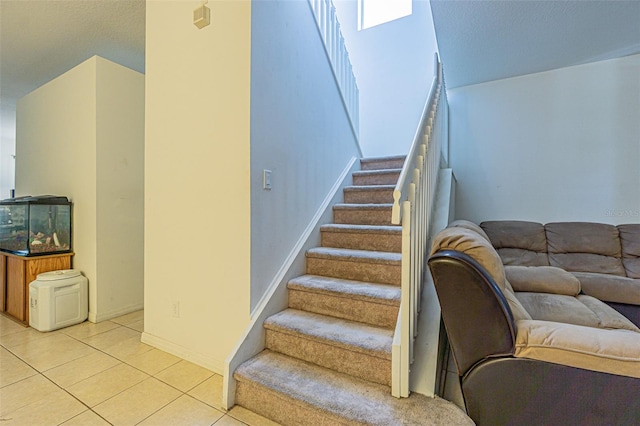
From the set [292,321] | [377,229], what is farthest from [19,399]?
[377,229]

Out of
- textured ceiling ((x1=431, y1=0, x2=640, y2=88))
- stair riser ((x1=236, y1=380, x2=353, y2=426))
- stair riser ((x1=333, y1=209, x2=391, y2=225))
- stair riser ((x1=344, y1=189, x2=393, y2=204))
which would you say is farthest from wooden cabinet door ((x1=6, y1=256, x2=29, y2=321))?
textured ceiling ((x1=431, y1=0, x2=640, y2=88))

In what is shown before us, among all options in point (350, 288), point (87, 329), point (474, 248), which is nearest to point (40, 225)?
point (87, 329)

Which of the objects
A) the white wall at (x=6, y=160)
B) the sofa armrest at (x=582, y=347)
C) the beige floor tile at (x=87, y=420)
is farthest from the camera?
the white wall at (x=6, y=160)

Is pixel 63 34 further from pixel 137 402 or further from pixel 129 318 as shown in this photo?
pixel 137 402

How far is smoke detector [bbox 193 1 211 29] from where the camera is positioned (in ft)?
6.54

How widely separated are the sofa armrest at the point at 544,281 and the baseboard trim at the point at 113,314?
12.0 ft

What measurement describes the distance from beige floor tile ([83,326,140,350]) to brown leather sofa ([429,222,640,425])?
2.55 meters

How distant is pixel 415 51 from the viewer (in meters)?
4.12

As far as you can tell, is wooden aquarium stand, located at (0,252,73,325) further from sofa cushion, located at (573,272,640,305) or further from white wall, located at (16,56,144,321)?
sofa cushion, located at (573,272,640,305)

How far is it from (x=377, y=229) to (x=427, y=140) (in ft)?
2.48

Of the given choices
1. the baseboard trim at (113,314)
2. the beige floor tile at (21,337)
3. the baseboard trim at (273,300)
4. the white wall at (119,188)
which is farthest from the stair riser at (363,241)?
the beige floor tile at (21,337)

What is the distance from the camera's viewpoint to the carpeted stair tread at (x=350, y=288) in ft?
5.84

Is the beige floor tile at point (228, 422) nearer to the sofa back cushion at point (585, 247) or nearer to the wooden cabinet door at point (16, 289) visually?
the wooden cabinet door at point (16, 289)

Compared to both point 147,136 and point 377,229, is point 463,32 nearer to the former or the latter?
point 377,229
